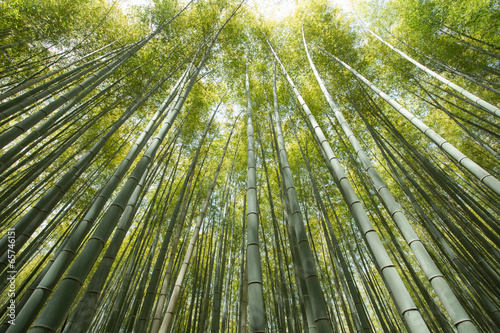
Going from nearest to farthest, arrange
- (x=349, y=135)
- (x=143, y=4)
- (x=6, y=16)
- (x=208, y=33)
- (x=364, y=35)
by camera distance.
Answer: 1. (x=349, y=135)
2. (x=6, y=16)
3. (x=208, y=33)
4. (x=143, y=4)
5. (x=364, y=35)

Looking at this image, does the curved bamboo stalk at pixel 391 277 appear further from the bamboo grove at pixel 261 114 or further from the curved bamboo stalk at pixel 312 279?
the bamboo grove at pixel 261 114

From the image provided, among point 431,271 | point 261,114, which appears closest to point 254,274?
point 431,271

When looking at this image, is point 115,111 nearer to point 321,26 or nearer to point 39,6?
point 39,6

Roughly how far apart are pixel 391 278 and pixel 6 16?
6192mm

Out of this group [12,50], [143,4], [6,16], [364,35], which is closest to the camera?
[6,16]

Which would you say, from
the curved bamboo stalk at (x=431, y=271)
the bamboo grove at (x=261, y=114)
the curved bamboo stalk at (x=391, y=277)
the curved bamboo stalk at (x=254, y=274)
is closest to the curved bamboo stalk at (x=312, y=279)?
the curved bamboo stalk at (x=254, y=274)

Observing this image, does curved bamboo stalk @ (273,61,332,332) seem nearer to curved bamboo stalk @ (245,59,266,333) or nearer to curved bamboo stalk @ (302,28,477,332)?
curved bamboo stalk @ (245,59,266,333)

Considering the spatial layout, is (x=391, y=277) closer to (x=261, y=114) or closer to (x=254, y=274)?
(x=254, y=274)

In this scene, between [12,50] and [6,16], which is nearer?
[6,16]

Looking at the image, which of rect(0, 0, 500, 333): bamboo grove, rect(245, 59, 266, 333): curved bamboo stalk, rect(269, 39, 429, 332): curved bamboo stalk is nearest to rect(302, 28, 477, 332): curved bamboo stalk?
rect(269, 39, 429, 332): curved bamboo stalk

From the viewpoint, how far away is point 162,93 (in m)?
4.75

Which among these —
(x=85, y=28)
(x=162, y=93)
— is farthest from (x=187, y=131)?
(x=85, y=28)

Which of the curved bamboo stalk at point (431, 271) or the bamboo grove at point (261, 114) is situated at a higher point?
the bamboo grove at point (261, 114)

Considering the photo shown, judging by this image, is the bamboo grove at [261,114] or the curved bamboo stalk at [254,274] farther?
the bamboo grove at [261,114]
